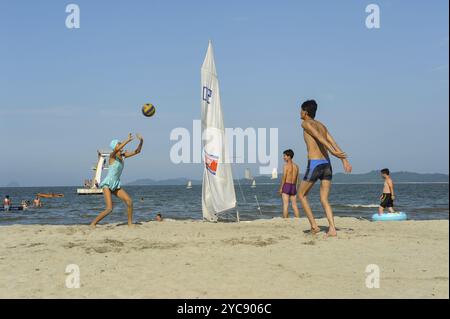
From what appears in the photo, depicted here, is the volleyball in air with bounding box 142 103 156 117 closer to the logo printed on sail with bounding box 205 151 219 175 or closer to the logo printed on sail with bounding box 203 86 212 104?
the logo printed on sail with bounding box 203 86 212 104

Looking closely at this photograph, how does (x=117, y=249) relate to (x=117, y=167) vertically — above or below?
below

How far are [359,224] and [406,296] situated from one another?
5.41m

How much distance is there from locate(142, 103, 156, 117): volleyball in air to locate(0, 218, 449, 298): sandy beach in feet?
11.0

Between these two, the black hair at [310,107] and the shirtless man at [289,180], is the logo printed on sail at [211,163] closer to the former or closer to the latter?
the shirtless man at [289,180]

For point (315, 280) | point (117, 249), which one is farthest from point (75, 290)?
point (315, 280)

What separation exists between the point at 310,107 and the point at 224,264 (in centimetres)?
294

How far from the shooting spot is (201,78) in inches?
401

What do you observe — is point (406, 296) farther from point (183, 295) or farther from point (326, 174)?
point (326, 174)

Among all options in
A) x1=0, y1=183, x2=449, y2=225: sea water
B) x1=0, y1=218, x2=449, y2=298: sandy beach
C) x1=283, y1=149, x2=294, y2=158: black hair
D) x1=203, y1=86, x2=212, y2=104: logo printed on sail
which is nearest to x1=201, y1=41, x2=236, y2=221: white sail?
x1=203, y1=86, x2=212, y2=104: logo printed on sail

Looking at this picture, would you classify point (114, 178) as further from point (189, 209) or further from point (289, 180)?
point (189, 209)

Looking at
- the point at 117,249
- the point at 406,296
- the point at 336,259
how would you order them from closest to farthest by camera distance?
1. the point at 406,296
2. the point at 336,259
3. the point at 117,249

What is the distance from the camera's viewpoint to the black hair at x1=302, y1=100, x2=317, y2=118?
22.0 ft

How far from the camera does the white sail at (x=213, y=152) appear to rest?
10.0m

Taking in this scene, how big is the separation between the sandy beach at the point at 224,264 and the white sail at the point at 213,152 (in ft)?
8.47
